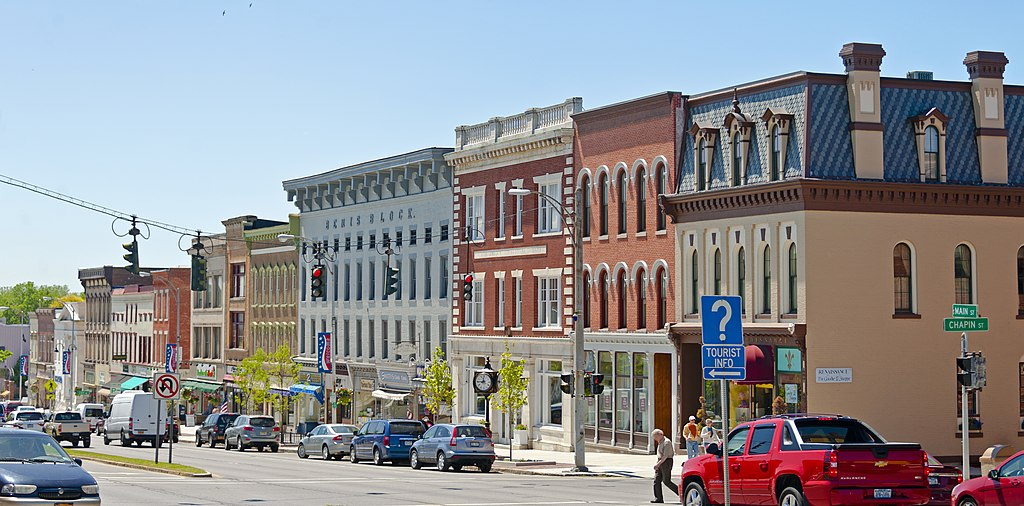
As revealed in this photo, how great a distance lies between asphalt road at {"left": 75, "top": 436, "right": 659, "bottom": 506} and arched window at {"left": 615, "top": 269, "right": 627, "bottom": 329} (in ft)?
32.2

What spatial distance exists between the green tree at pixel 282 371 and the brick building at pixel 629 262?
24884 mm

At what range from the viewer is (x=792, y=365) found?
41406mm

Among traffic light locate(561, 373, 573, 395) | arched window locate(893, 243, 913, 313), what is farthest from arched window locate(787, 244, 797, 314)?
traffic light locate(561, 373, 573, 395)

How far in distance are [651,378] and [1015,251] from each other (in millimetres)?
12461

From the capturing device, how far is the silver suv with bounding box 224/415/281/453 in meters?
60.3

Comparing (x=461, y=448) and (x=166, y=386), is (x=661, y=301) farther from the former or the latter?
(x=166, y=386)

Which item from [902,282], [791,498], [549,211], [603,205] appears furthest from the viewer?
[549,211]

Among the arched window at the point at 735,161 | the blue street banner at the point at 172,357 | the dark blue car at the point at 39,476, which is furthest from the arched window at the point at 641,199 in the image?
the blue street banner at the point at 172,357

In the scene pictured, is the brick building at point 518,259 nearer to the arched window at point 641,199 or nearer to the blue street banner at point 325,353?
the arched window at point 641,199

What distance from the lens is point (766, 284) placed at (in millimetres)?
42812

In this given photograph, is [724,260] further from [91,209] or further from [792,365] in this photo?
[91,209]

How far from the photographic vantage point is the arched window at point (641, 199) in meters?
Answer: 48.9

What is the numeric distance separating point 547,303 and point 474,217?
22.0 feet

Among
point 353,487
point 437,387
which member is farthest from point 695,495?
point 437,387
